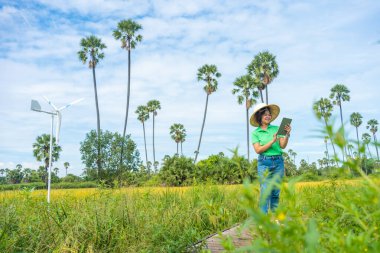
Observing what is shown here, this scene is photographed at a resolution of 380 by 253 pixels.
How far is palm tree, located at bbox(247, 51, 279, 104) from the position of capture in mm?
43031

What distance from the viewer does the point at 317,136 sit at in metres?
1.24

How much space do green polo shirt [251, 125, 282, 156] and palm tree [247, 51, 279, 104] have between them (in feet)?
125

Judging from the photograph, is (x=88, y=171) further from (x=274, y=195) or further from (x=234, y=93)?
(x=274, y=195)

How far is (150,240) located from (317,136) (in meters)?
3.72

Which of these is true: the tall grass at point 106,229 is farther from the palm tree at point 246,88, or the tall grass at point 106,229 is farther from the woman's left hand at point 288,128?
the palm tree at point 246,88

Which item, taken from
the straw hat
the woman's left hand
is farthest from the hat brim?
the woman's left hand

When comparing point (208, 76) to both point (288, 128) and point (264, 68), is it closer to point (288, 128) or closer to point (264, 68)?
point (264, 68)

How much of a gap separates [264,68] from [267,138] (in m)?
39.0

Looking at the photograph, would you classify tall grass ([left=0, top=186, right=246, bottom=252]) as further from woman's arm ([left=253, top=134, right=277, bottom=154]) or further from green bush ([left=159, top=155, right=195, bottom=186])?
green bush ([left=159, top=155, right=195, bottom=186])

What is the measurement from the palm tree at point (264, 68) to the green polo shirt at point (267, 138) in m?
38.2

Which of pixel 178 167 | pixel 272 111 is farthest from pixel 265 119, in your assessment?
pixel 178 167

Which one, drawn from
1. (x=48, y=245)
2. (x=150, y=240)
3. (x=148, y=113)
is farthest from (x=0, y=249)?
(x=148, y=113)

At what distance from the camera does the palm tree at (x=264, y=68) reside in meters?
43.0

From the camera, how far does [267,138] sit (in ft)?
18.6
